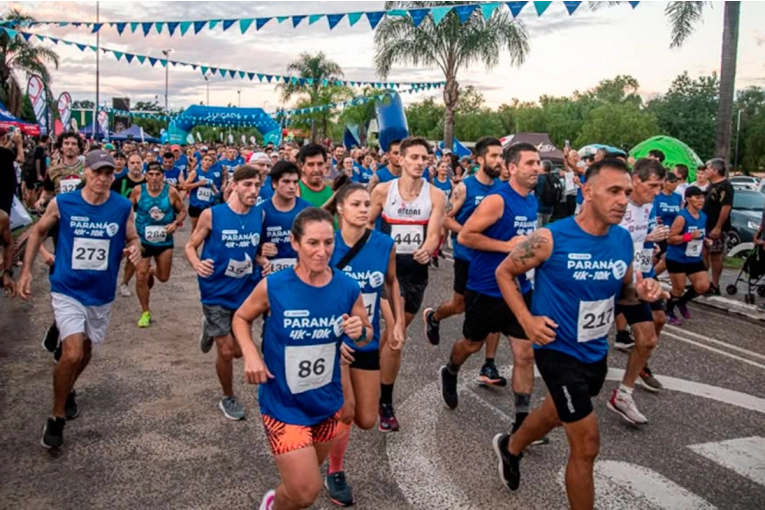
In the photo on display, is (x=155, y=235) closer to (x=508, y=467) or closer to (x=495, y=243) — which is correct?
(x=495, y=243)

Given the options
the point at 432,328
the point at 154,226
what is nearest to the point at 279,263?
the point at 432,328

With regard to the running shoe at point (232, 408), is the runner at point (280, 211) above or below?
above

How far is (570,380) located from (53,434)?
11.3ft

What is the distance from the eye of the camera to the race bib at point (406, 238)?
5.71 meters

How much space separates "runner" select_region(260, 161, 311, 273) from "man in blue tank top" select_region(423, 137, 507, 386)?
1558 millimetres

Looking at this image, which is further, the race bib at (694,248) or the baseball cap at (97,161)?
the race bib at (694,248)

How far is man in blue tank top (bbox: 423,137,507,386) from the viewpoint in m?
6.37

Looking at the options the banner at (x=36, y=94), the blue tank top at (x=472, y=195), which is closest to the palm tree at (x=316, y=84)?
the banner at (x=36, y=94)

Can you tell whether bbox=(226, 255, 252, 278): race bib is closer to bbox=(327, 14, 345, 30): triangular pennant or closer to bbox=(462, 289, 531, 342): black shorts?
bbox=(462, 289, 531, 342): black shorts

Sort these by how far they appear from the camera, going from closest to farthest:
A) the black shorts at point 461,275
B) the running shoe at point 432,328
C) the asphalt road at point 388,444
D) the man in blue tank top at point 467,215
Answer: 1. the asphalt road at point 388,444
2. the man in blue tank top at point 467,215
3. the black shorts at point 461,275
4. the running shoe at point 432,328

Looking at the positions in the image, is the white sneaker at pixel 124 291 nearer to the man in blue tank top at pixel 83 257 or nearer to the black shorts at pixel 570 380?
the man in blue tank top at pixel 83 257

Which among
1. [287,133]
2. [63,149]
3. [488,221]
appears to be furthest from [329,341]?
[287,133]

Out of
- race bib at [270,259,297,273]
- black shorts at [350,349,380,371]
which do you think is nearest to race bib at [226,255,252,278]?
race bib at [270,259,297,273]

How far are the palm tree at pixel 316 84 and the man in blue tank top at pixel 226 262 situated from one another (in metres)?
41.8
